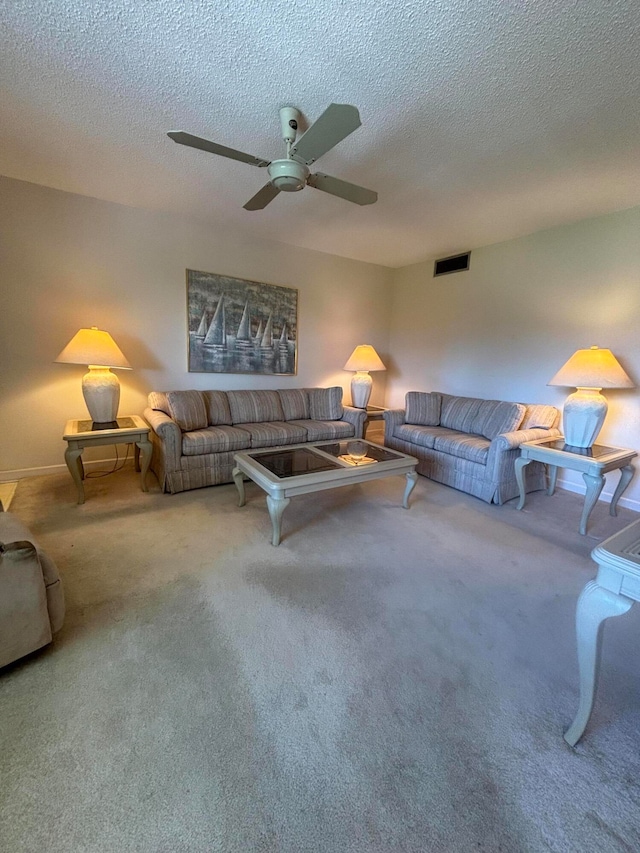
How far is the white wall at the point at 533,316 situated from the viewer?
2.96 metres

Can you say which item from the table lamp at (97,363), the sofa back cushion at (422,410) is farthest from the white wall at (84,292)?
the sofa back cushion at (422,410)

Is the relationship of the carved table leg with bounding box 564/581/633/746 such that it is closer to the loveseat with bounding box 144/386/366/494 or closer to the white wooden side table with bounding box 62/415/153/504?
the loveseat with bounding box 144/386/366/494

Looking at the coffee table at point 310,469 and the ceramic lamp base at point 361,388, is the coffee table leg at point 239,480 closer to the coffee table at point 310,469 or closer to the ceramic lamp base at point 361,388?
the coffee table at point 310,469

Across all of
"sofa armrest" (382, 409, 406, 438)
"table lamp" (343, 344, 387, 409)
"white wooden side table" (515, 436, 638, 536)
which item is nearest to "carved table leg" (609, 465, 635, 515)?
"white wooden side table" (515, 436, 638, 536)

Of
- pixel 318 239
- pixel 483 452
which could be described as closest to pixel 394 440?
pixel 483 452

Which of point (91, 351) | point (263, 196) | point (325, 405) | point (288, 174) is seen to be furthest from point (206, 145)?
point (325, 405)

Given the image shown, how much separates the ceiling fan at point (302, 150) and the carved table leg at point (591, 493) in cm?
246

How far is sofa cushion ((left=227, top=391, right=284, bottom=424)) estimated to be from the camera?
371 centimetres

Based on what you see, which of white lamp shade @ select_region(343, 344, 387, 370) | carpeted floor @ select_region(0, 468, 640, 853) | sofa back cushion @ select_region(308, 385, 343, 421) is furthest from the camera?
white lamp shade @ select_region(343, 344, 387, 370)

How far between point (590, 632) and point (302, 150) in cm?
236

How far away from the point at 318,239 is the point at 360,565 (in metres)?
3.52

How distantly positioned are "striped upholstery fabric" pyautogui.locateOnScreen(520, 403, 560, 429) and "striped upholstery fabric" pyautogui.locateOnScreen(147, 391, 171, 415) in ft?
11.4

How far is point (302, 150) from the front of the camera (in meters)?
1.75

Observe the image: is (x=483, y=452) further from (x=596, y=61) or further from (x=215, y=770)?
(x=215, y=770)
